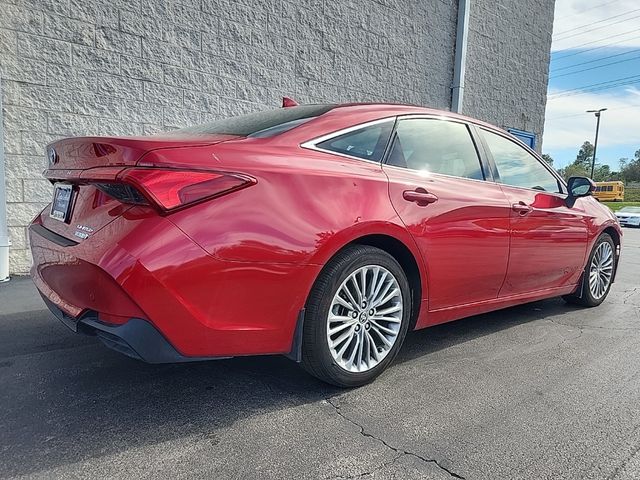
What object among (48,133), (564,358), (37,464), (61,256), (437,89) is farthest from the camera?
(437,89)

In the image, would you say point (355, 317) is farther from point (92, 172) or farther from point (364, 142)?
point (92, 172)

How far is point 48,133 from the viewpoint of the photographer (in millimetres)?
5344

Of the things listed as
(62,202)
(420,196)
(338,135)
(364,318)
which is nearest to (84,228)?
(62,202)

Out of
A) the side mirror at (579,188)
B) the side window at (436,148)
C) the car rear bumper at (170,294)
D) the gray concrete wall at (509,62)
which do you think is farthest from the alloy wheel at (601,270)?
the gray concrete wall at (509,62)

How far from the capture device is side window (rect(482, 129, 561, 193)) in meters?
3.69

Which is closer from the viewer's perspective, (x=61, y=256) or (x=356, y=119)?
(x=61, y=256)

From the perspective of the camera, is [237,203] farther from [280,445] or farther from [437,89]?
[437,89]

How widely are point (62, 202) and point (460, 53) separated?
9.27 m

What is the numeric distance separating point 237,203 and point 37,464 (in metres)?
1.32

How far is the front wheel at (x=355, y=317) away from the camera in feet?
8.05

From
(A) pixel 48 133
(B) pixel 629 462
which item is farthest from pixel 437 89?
(B) pixel 629 462

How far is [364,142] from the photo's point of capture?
9.19 ft

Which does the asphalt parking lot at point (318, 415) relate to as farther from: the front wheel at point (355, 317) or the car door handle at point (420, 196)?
the car door handle at point (420, 196)

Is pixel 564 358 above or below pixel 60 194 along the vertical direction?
below
